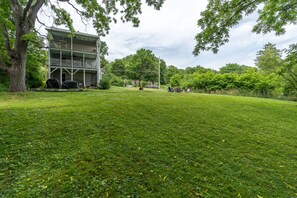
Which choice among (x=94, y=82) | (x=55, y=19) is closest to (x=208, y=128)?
(x=55, y=19)

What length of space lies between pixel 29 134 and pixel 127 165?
231 cm

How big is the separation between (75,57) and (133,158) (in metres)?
19.3

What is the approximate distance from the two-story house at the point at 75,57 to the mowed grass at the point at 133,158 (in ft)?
44.6

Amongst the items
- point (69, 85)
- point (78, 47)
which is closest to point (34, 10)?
point (69, 85)

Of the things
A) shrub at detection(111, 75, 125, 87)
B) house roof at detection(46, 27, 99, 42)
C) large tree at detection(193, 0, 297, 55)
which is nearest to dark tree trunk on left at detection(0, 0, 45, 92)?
house roof at detection(46, 27, 99, 42)

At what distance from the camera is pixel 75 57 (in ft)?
61.4

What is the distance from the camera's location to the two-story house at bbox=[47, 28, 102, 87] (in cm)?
1606

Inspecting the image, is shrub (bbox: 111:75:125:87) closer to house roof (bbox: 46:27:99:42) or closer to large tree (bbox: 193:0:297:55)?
house roof (bbox: 46:27:99:42)

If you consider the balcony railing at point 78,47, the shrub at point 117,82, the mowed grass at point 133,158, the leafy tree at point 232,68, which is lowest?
the mowed grass at point 133,158

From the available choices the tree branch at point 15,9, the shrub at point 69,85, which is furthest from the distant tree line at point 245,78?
the tree branch at point 15,9

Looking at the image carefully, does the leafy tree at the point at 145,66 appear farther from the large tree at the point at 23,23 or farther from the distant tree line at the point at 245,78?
the large tree at the point at 23,23

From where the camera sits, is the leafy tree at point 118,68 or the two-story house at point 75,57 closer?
the two-story house at point 75,57

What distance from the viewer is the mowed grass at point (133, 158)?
2045mm

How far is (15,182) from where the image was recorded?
1970mm
